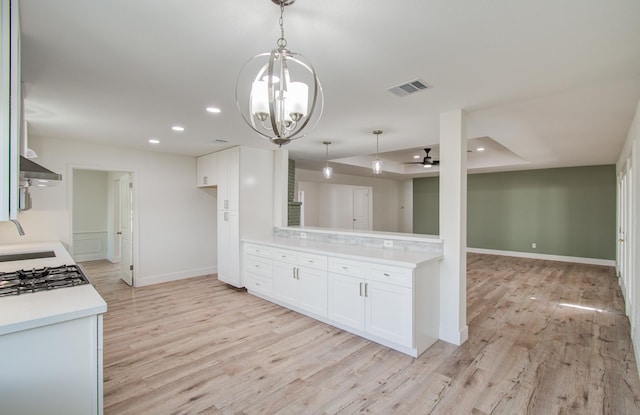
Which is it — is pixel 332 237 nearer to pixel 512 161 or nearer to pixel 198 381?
pixel 198 381

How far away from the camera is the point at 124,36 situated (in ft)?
5.84

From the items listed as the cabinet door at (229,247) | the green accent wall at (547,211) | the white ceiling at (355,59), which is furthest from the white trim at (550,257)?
the cabinet door at (229,247)

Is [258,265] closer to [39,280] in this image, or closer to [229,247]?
[229,247]

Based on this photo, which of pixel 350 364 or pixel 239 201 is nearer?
pixel 350 364

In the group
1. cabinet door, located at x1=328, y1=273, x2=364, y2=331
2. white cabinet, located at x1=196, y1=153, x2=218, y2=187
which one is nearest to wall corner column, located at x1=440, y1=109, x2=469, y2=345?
cabinet door, located at x1=328, y1=273, x2=364, y2=331

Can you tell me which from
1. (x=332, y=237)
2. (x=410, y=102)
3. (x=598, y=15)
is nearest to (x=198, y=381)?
(x=332, y=237)

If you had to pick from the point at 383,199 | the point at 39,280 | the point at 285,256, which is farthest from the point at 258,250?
the point at 383,199

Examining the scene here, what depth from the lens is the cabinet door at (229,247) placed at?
16.6ft

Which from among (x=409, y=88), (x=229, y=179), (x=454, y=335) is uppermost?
(x=409, y=88)

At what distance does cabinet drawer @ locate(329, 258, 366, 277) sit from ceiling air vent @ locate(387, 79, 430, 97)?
167 centimetres

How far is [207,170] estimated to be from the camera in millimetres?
5738

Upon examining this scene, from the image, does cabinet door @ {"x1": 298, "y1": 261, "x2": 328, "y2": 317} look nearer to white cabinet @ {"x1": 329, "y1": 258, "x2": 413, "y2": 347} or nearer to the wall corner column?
white cabinet @ {"x1": 329, "y1": 258, "x2": 413, "y2": 347}

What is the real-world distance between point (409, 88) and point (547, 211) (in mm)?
7178

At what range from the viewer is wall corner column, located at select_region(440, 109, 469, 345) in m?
3.07
